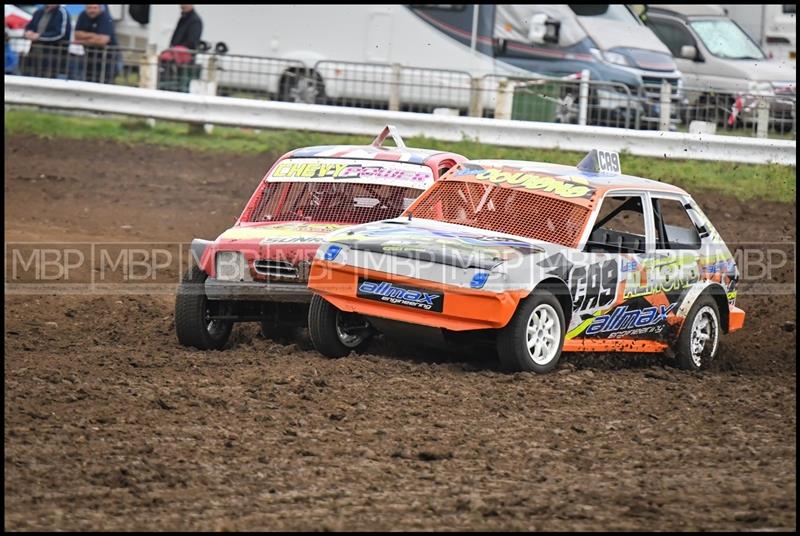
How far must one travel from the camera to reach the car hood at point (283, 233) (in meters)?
8.80

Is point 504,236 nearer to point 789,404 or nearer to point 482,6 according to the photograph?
point 789,404

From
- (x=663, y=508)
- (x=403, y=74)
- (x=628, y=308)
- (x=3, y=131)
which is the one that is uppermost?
(x=403, y=74)

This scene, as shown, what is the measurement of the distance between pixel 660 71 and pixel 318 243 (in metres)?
12.6

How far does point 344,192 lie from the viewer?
32.0 ft

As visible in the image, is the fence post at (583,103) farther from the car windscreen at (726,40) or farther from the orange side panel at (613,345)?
the orange side panel at (613,345)

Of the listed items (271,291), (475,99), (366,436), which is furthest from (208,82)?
(366,436)

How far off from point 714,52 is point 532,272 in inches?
611

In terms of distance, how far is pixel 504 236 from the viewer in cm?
871

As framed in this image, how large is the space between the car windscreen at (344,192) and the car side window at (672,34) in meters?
14.2

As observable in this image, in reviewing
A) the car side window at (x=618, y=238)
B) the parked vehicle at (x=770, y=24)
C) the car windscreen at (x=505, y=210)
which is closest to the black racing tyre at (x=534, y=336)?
the car windscreen at (x=505, y=210)

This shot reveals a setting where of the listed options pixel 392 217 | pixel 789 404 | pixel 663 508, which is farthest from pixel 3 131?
pixel 663 508

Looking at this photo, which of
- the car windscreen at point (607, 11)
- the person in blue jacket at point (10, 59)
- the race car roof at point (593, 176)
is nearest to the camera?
the race car roof at point (593, 176)

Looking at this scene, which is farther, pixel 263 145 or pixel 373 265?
pixel 263 145

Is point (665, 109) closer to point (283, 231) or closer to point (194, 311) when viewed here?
point (283, 231)
